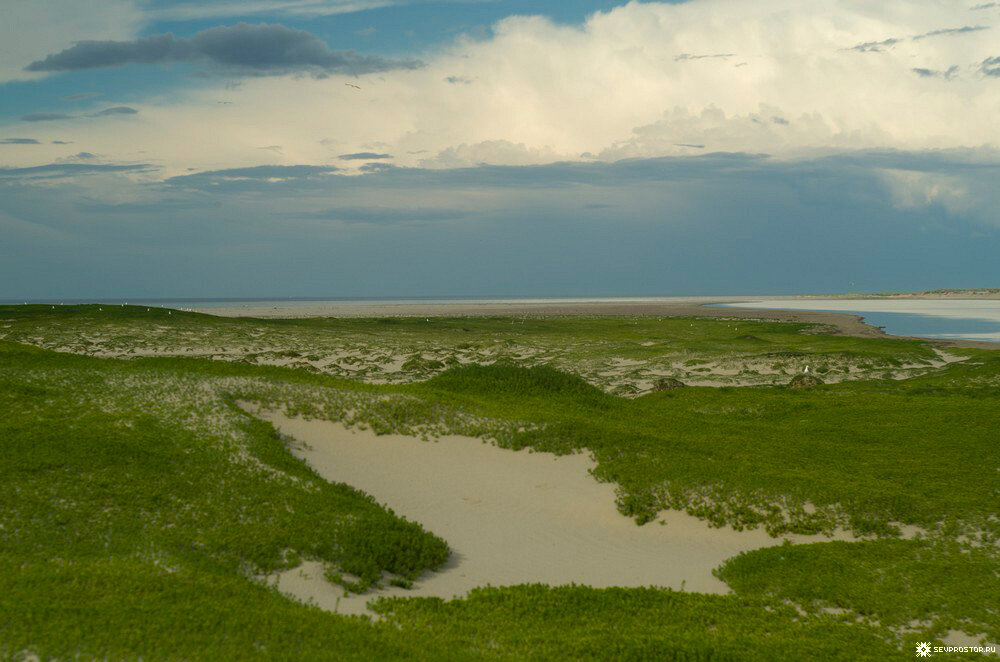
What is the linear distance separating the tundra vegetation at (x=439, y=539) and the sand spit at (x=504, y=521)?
0.49 m

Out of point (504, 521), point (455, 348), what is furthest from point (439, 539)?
point (455, 348)

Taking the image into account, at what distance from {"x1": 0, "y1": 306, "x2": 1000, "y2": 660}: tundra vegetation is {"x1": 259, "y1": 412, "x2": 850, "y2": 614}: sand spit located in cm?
49

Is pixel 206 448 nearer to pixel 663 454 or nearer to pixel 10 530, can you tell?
pixel 10 530

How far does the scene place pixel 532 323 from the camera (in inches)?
3809

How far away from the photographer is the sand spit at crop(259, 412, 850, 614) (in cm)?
1538

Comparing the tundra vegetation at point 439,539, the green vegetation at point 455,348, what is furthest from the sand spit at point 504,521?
the green vegetation at point 455,348

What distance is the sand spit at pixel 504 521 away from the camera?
15383 millimetres

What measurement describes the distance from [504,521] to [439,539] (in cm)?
277

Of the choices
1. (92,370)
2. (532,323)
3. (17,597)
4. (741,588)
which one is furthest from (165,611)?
(532,323)

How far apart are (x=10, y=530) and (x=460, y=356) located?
42.2m

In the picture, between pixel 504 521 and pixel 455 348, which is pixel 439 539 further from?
pixel 455 348

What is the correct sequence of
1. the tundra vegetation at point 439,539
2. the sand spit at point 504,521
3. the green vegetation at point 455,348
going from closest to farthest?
the tundra vegetation at point 439,539
the sand spit at point 504,521
the green vegetation at point 455,348

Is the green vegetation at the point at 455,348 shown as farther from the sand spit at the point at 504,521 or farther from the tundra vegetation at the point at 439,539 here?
the sand spit at the point at 504,521

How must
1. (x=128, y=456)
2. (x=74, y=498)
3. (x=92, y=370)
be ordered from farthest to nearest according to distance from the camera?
1. (x=92, y=370)
2. (x=128, y=456)
3. (x=74, y=498)
